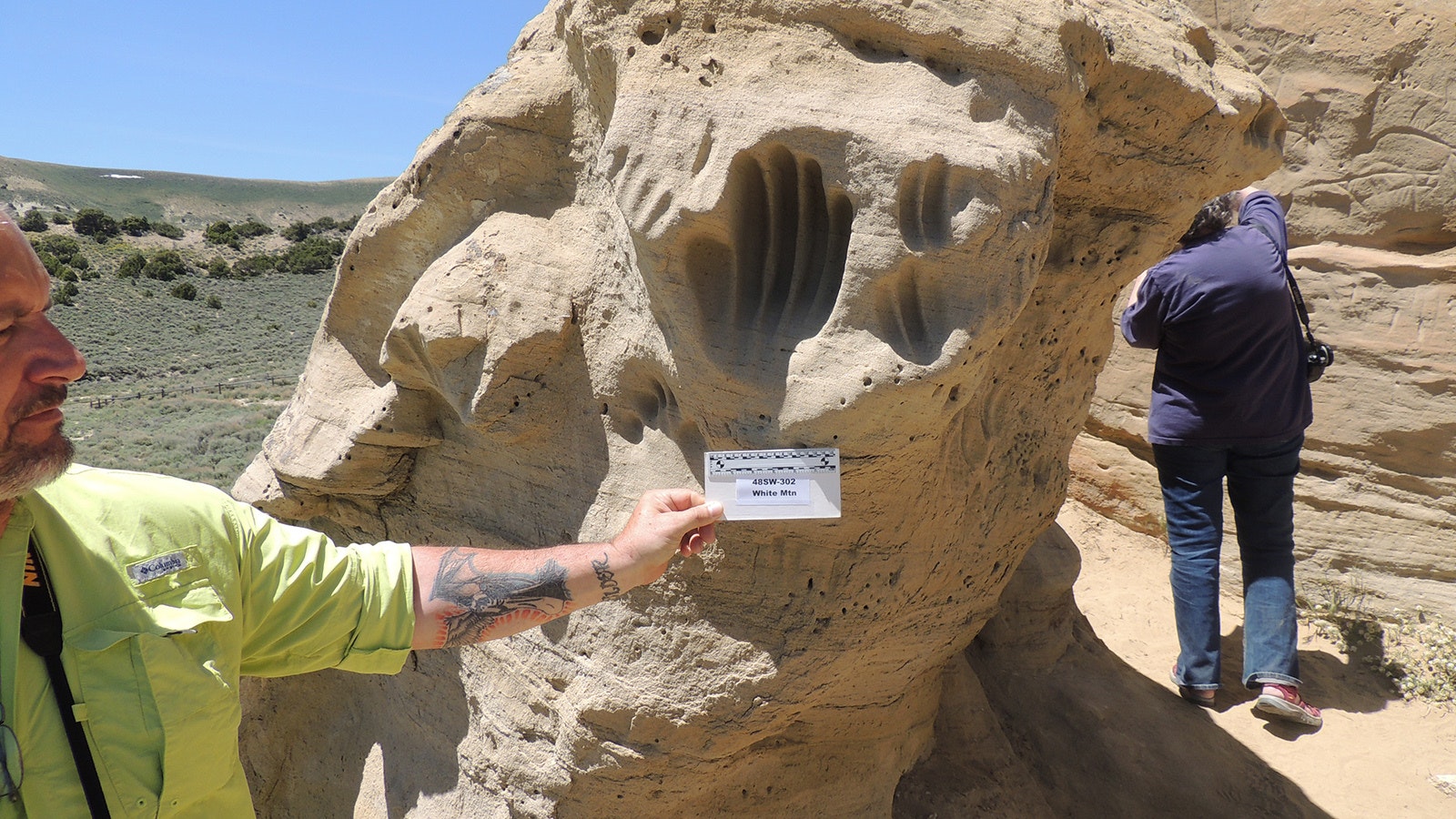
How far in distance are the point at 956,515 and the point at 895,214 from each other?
3.35ft

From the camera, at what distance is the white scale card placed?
1875mm

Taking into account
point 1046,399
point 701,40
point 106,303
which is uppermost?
point 701,40

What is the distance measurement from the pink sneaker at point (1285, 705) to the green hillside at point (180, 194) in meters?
35.4

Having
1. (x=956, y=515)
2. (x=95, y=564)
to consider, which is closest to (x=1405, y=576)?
(x=956, y=515)

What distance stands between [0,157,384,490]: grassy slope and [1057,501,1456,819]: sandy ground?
5.84 metres

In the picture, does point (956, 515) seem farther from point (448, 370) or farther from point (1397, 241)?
point (1397, 241)

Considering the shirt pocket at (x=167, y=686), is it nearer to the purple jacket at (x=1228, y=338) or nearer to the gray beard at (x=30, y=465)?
the gray beard at (x=30, y=465)

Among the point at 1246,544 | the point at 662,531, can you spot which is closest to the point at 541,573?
the point at 662,531

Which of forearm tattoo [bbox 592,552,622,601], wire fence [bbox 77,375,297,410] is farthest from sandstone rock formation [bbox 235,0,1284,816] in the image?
wire fence [bbox 77,375,297,410]

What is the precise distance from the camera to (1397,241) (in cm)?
433

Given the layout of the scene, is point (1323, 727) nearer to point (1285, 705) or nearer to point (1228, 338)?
point (1285, 705)

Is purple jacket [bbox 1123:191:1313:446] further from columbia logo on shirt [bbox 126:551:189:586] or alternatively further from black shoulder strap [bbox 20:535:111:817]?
black shoulder strap [bbox 20:535:111:817]

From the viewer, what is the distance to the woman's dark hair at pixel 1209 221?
10.4ft

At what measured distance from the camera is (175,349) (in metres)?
18.7
